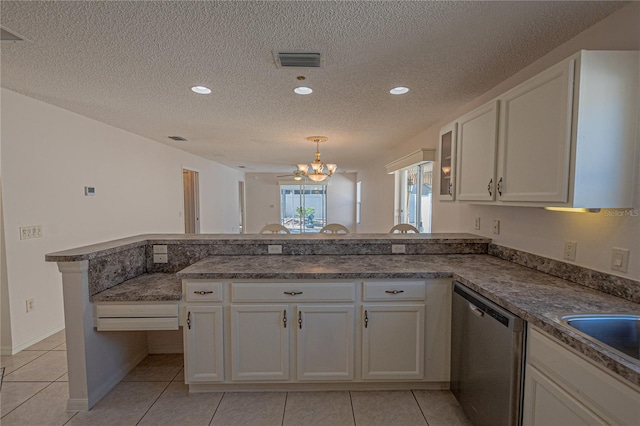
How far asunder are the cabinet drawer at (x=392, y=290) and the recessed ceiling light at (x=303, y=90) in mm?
1661

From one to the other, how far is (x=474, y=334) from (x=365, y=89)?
2.00 m

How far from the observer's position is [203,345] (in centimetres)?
194

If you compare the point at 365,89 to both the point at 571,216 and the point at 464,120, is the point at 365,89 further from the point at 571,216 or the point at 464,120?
the point at 571,216

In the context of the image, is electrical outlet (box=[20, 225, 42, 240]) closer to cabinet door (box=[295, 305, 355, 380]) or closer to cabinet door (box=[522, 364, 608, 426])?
cabinet door (box=[295, 305, 355, 380])

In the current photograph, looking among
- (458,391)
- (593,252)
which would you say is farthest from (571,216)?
(458,391)

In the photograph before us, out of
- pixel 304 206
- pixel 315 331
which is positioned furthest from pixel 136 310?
pixel 304 206

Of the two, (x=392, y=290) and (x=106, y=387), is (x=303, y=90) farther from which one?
(x=106, y=387)

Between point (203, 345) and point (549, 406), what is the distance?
1891 millimetres

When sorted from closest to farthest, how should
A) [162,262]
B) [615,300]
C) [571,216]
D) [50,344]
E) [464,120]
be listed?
[615,300]
[571,216]
[464,120]
[162,262]
[50,344]

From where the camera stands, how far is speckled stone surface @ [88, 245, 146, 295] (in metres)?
1.91

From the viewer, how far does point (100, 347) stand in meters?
1.97

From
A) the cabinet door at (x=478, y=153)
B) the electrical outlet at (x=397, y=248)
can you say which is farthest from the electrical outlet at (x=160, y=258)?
the cabinet door at (x=478, y=153)

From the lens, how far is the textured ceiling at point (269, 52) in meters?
1.45

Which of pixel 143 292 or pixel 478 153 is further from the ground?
pixel 478 153
